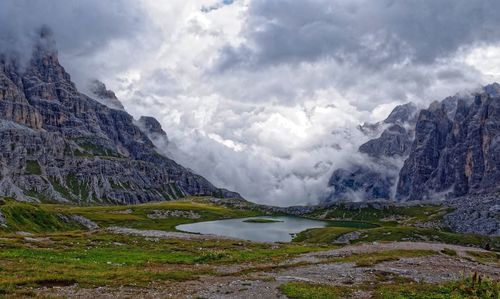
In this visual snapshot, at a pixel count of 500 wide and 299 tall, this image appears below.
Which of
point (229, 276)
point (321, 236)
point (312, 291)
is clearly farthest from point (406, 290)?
point (321, 236)

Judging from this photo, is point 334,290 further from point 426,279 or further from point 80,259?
point 80,259

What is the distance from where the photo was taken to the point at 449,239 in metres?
168

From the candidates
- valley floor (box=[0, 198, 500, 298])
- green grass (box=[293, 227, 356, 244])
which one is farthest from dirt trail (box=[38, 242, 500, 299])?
green grass (box=[293, 227, 356, 244])

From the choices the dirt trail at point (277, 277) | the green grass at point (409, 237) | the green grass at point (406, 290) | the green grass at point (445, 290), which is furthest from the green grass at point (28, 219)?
the green grass at point (445, 290)

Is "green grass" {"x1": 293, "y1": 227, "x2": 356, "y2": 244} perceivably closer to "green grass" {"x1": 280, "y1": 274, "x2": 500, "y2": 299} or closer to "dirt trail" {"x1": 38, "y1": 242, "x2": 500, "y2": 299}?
"dirt trail" {"x1": 38, "y1": 242, "x2": 500, "y2": 299}

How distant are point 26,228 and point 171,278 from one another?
292ft

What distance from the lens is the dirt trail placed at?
33344 millimetres

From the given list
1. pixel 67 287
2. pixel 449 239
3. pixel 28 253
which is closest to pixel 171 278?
pixel 67 287

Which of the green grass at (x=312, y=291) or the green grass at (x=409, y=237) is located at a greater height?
the green grass at (x=312, y=291)

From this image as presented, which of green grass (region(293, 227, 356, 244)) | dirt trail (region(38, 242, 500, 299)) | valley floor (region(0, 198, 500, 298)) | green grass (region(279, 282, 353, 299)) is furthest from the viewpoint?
green grass (region(293, 227, 356, 244))

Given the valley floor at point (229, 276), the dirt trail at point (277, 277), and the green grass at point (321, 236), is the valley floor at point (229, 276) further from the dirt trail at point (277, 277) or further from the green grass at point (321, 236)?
the green grass at point (321, 236)

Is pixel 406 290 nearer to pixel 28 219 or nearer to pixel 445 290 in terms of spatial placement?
pixel 445 290

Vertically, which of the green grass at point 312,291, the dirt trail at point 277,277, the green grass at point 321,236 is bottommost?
the green grass at point 321,236

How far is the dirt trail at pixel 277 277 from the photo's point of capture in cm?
3334
